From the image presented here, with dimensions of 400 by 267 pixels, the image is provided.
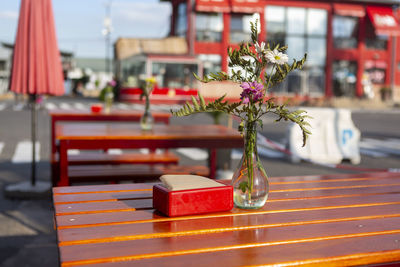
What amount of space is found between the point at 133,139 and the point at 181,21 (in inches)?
1376

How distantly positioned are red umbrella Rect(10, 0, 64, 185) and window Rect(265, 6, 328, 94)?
111 feet

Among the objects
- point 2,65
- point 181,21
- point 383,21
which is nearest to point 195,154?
point 181,21

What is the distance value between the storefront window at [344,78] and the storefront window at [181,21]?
12.1 m

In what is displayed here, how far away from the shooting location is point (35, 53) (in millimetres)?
5918

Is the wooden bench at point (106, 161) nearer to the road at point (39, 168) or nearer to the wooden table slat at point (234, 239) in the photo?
the road at point (39, 168)

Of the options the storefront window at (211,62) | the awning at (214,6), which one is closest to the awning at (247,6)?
the awning at (214,6)

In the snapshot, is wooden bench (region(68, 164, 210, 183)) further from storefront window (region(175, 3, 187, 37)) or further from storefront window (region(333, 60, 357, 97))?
storefront window (region(333, 60, 357, 97))

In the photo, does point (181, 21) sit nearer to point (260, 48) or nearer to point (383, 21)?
point (383, 21)

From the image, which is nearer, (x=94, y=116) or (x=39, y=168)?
(x=94, y=116)

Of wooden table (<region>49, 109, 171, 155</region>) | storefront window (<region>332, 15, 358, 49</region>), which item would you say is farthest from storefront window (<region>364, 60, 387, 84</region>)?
wooden table (<region>49, 109, 171, 155</region>)

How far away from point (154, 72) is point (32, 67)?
28589 millimetres

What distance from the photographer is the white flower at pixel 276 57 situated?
2443mm

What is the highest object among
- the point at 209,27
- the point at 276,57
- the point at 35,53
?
the point at 209,27

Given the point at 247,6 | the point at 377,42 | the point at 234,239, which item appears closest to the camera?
the point at 234,239
